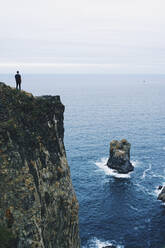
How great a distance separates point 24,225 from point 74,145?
8743 centimetres

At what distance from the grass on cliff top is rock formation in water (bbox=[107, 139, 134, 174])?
2618 inches

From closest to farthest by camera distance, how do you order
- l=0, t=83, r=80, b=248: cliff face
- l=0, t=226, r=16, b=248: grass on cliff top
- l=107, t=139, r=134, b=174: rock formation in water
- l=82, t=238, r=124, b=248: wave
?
l=0, t=226, r=16, b=248: grass on cliff top, l=0, t=83, r=80, b=248: cliff face, l=82, t=238, r=124, b=248: wave, l=107, t=139, r=134, b=174: rock formation in water

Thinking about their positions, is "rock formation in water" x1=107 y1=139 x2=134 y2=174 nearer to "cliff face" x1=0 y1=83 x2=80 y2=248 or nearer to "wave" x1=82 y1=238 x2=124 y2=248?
"wave" x1=82 y1=238 x2=124 y2=248

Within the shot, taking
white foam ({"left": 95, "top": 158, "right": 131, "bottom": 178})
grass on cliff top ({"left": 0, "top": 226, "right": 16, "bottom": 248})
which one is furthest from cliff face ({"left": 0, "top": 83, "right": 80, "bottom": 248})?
white foam ({"left": 95, "top": 158, "right": 131, "bottom": 178})

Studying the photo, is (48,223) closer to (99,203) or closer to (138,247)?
Result: (138,247)

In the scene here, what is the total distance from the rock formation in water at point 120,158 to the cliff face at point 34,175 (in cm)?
5307

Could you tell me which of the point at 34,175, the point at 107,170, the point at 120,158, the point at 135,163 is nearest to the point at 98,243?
the point at 34,175

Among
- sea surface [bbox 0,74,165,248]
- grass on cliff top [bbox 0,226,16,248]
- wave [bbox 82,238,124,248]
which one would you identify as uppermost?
grass on cliff top [bbox 0,226,16,248]

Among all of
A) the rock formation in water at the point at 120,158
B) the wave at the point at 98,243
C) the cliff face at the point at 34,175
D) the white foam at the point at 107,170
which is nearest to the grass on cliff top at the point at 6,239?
the cliff face at the point at 34,175

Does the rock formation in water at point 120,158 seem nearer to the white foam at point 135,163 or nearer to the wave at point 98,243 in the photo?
the white foam at point 135,163

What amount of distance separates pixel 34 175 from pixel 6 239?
768 cm

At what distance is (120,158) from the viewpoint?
8512 centimetres

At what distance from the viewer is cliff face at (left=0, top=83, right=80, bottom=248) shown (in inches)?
920

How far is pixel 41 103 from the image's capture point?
1239 inches
